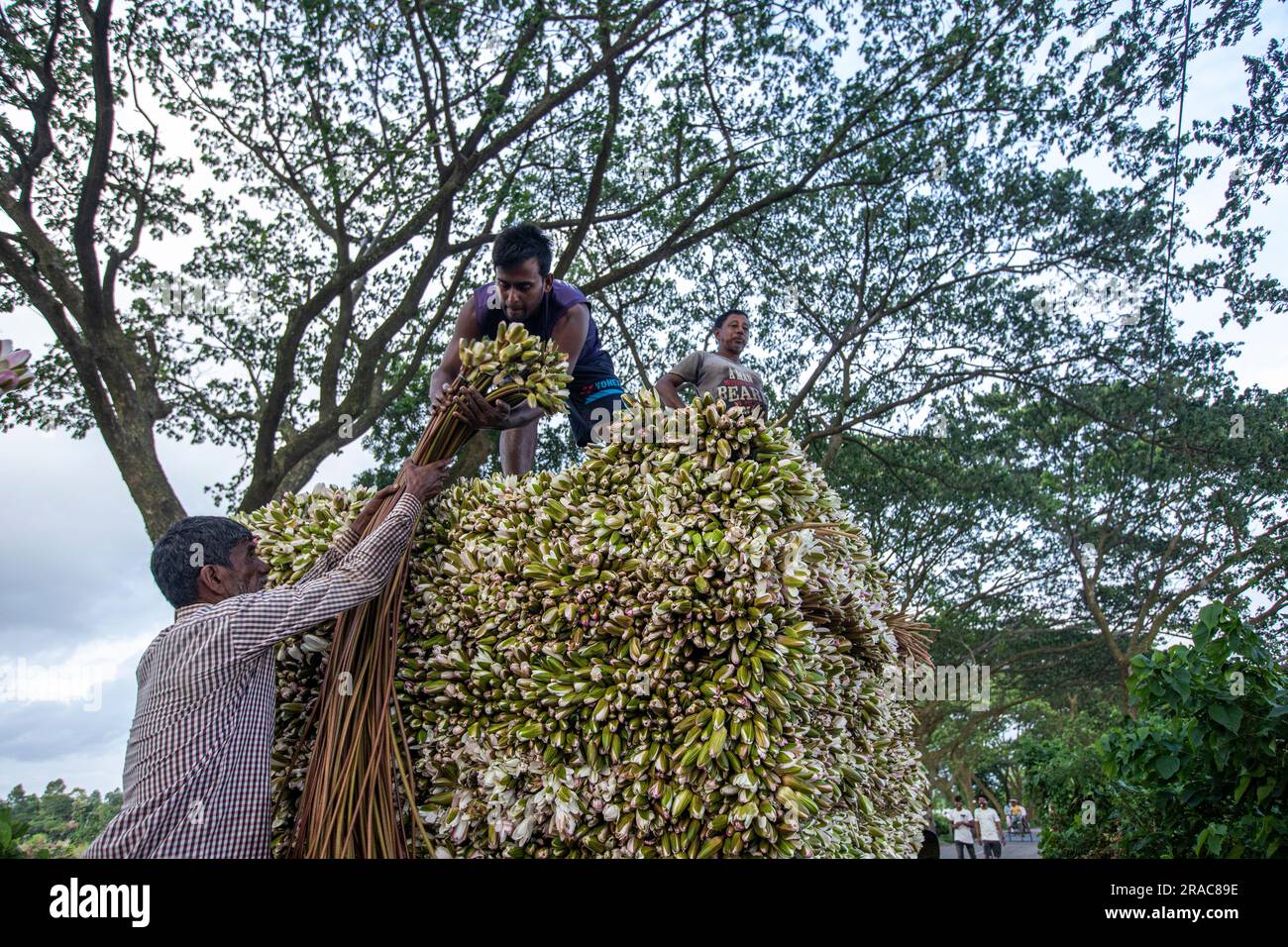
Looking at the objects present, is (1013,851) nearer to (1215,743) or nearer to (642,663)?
(1215,743)

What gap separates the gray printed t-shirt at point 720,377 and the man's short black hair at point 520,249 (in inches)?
59.6

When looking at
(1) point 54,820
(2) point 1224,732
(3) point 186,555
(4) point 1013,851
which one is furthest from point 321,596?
(4) point 1013,851

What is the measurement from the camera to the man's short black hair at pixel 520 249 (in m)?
3.03

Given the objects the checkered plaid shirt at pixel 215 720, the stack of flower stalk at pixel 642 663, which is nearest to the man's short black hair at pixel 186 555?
the checkered plaid shirt at pixel 215 720

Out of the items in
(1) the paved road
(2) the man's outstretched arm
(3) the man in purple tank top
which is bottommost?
(1) the paved road

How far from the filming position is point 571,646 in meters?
2.26

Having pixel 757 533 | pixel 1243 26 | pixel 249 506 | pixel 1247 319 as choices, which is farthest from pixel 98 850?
pixel 1247 319

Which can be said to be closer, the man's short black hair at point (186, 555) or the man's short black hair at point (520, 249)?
the man's short black hair at point (186, 555)

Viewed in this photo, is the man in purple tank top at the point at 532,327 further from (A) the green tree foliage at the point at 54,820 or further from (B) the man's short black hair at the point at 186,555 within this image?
(A) the green tree foliage at the point at 54,820

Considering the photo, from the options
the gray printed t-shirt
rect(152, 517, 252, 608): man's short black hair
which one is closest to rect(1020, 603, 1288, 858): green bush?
the gray printed t-shirt

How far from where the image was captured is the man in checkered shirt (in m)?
2.22

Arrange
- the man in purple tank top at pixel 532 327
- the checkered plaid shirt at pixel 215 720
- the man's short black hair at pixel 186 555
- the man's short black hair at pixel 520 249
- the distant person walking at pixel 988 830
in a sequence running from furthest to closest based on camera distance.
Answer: the distant person walking at pixel 988 830
the man's short black hair at pixel 520 249
the man in purple tank top at pixel 532 327
the man's short black hair at pixel 186 555
the checkered plaid shirt at pixel 215 720

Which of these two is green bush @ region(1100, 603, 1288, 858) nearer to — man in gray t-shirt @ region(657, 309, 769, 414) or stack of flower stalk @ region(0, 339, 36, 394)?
man in gray t-shirt @ region(657, 309, 769, 414)

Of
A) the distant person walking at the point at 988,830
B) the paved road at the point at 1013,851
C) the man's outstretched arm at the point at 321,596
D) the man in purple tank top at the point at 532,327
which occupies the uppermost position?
the man in purple tank top at the point at 532,327
